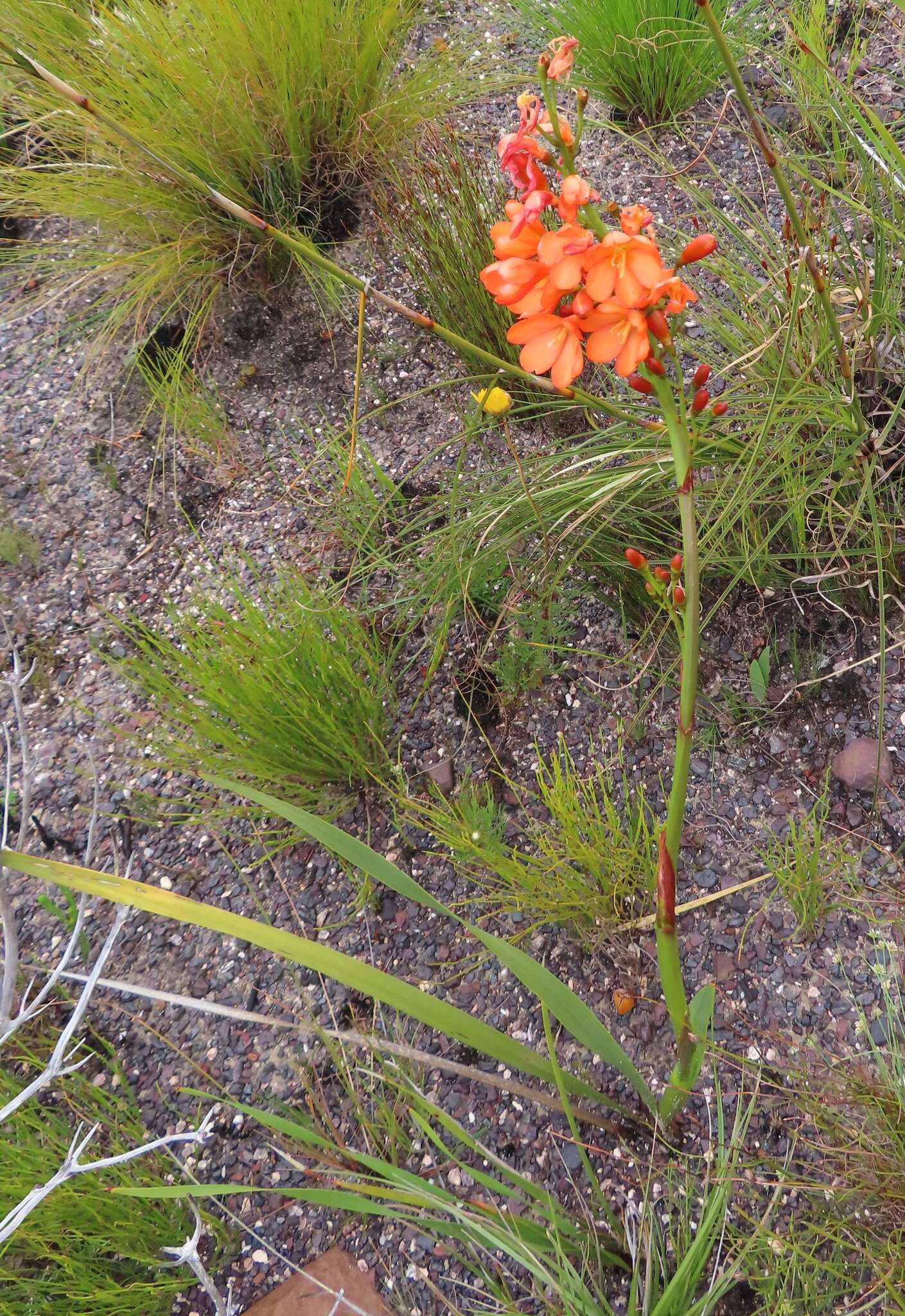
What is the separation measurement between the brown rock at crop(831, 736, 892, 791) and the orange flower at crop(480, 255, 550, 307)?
34.6 inches

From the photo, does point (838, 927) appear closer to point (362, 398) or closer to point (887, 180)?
point (887, 180)

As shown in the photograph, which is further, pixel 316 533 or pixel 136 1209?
pixel 316 533

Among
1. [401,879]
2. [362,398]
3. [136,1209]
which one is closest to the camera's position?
[401,879]

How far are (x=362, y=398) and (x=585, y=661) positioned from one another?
831 mm

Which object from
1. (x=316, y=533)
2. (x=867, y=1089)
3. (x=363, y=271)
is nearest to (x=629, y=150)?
(x=363, y=271)

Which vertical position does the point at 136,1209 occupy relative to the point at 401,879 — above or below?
below

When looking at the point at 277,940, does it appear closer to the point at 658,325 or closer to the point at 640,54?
the point at 658,325

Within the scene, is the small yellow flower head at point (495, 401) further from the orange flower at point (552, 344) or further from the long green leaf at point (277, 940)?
the long green leaf at point (277, 940)

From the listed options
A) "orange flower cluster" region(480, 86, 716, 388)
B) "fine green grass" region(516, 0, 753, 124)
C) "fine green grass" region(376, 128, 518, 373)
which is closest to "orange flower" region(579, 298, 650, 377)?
"orange flower cluster" region(480, 86, 716, 388)

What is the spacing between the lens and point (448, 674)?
5.07 feet

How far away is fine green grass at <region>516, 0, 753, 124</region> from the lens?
5.69 feet

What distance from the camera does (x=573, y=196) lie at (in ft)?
2.23

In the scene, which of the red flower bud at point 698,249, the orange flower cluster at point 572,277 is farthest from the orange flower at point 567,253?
the red flower bud at point 698,249

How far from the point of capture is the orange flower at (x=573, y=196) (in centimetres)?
68
